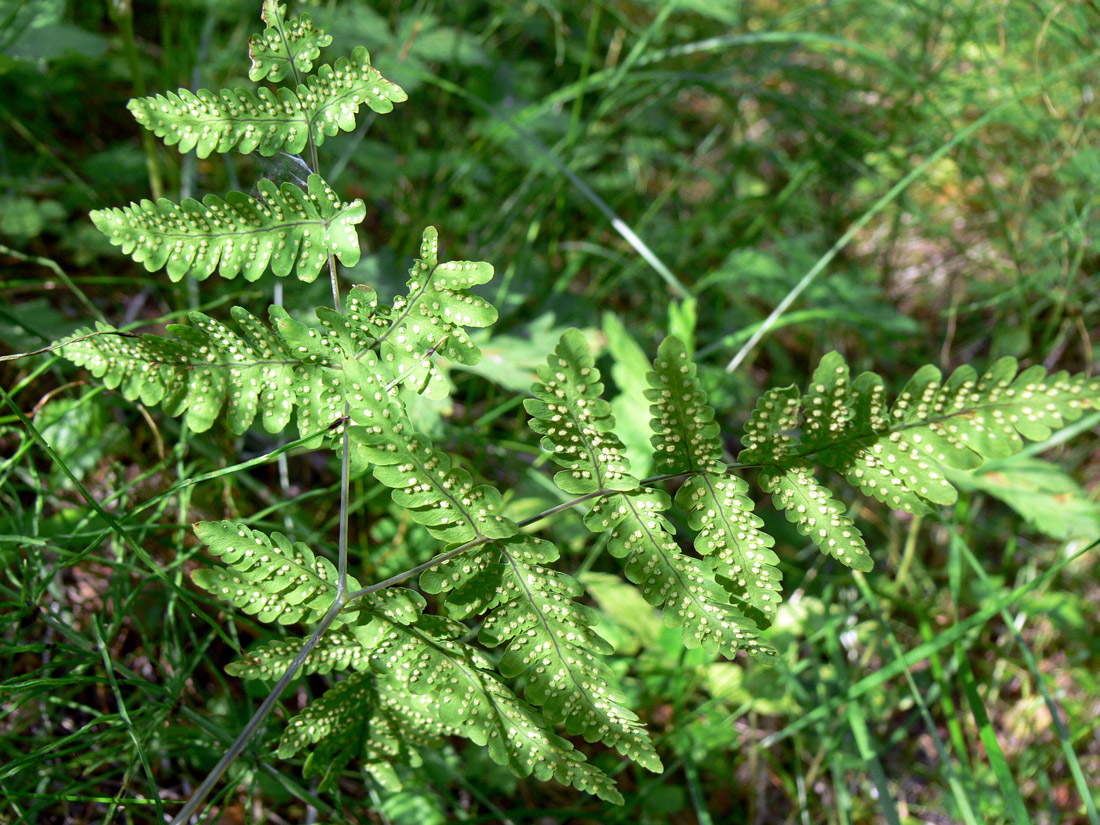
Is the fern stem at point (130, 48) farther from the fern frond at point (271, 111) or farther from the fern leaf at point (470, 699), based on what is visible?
the fern leaf at point (470, 699)

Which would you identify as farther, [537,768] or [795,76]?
[795,76]

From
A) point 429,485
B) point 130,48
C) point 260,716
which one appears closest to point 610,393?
point 429,485

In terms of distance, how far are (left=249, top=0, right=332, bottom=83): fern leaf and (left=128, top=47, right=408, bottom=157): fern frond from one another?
0.11ft

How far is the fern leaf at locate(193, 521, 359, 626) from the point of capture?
41.4 inches

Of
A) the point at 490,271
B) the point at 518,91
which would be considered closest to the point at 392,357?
the point at 490,271

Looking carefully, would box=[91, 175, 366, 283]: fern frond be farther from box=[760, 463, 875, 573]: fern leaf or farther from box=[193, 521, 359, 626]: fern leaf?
box=[760, 463, 875, 573]: fern leaf

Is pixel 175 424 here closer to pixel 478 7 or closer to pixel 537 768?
pixel 537 768

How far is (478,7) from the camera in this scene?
150 inches

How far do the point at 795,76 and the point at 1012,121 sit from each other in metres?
0.86

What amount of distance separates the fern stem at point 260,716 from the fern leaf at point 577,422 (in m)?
0.39

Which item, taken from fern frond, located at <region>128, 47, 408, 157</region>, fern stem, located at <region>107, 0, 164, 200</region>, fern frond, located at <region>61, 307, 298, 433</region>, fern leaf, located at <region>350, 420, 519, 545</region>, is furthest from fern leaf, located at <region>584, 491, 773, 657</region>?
fern stem, located at <region>107, 0, 164, 200</region>

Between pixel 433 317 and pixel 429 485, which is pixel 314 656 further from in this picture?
pixel 433 317

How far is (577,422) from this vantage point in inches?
43.4

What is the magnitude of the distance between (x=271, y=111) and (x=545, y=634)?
3.14 feet
